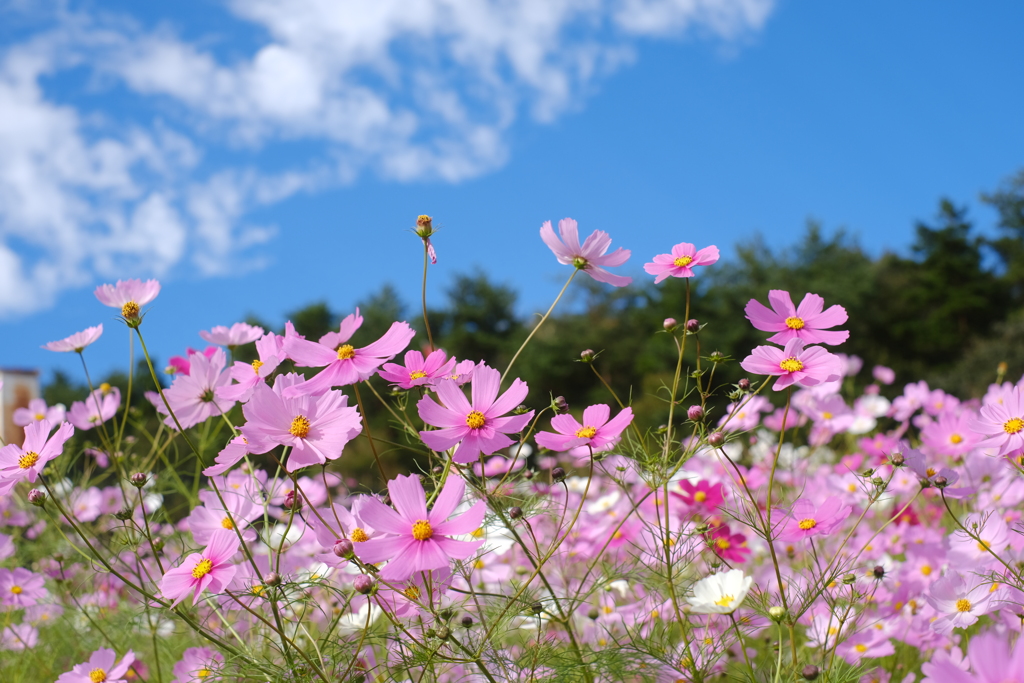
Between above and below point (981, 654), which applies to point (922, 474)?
above

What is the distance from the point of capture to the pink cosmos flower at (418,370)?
0.98 metres

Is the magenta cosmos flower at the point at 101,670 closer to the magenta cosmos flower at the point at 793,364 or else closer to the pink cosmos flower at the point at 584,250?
the pink cosmos flower at the point at 584,250

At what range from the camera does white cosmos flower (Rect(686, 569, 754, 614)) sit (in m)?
1.21

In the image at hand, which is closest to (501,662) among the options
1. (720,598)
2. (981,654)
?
Answer: (720,598)

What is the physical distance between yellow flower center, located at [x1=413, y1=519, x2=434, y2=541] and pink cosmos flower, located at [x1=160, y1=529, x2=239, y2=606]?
11.0 inches

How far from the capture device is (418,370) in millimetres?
1008

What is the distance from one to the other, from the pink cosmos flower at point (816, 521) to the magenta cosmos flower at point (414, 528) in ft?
1.99

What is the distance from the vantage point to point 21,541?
2785mm

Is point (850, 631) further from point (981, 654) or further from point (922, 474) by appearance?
point (981, 654)

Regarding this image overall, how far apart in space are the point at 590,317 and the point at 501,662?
68.9 feet

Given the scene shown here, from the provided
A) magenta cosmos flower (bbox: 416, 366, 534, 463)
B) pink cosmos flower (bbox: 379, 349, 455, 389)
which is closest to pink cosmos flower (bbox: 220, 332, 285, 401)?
pink cosmos flower (bbox: 379, 349, 455, 389)

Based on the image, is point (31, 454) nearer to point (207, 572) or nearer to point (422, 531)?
point (207, 572)

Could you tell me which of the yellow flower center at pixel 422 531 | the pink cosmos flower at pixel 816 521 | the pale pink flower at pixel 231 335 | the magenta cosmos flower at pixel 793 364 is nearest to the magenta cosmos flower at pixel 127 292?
the pale pink flower at pixel 231 335

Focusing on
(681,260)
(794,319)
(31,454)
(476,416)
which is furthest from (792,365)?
(31,454)
